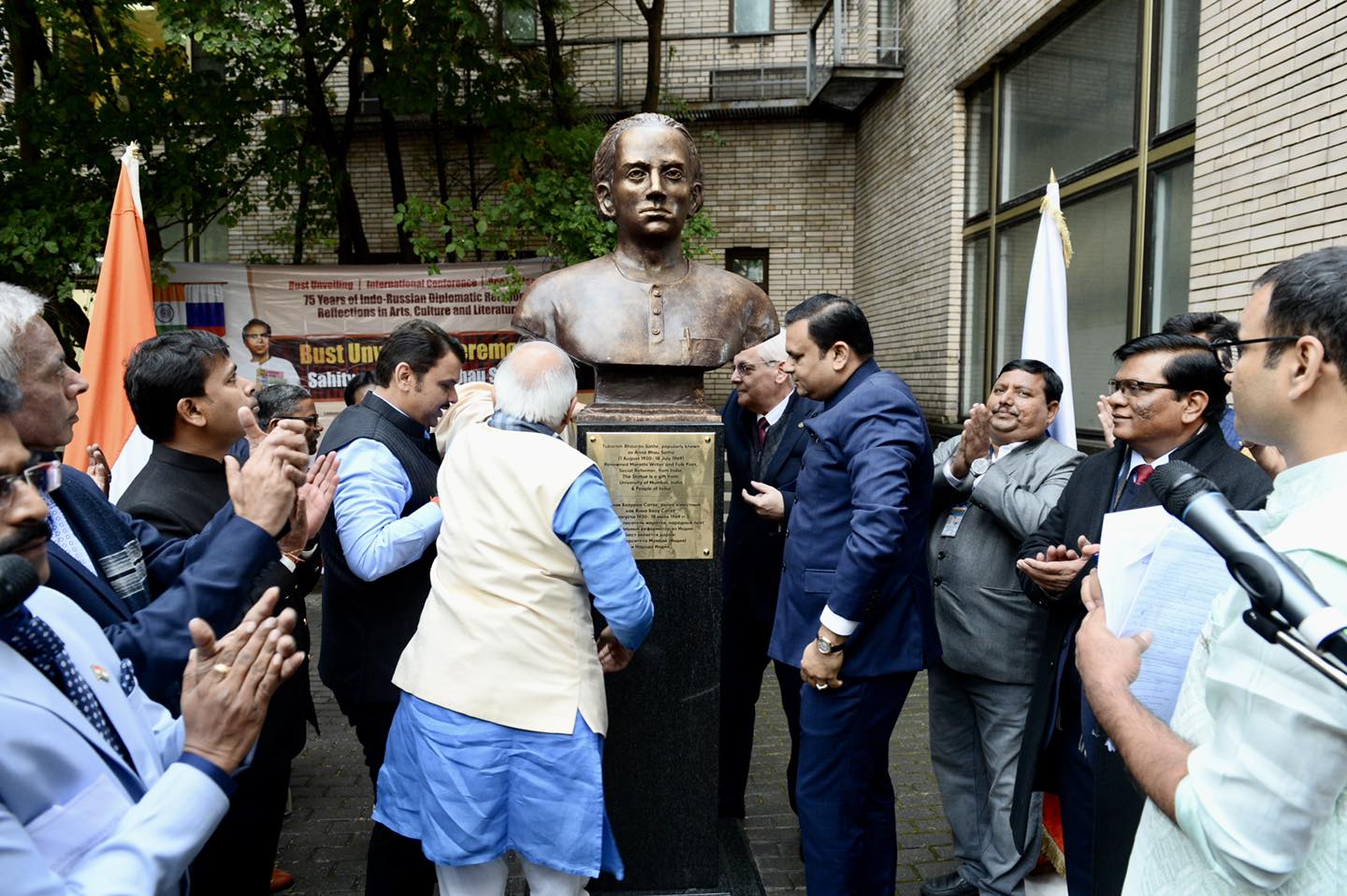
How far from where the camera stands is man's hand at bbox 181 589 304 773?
1475 millimetres

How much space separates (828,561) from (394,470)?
58.4 inches

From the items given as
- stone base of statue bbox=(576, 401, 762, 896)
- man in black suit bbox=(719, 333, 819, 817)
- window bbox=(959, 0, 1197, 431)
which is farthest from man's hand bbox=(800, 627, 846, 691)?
window bbox=(959, 0, 1197, 431)

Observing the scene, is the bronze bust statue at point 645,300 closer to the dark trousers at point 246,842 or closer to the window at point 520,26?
the dark trousers at point 246,842

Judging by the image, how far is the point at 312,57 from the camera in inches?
387

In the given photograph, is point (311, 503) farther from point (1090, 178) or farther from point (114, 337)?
point (1090, 178)

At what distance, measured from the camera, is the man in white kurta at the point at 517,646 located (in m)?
2.58

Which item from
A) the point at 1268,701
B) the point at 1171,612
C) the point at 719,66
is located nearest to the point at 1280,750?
the point at 1268,701

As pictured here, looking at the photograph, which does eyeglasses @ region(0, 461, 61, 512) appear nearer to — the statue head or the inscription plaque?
the inscription plaque

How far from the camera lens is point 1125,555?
1.85m

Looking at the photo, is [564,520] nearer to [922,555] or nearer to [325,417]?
[922,555]

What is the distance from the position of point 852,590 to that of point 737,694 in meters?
1.58

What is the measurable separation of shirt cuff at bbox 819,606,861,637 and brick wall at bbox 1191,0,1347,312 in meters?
3.27

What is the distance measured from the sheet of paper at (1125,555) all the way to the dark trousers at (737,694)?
255 centimetres

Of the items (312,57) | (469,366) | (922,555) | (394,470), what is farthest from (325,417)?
(922,555)
